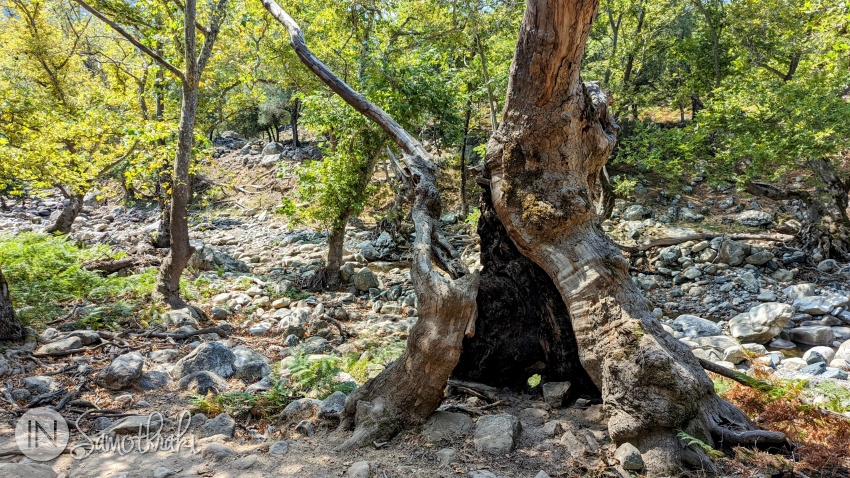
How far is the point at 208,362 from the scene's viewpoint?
599 cm

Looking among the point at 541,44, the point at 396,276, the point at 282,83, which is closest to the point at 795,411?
the point at 541,44

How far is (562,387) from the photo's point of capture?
4355 mm

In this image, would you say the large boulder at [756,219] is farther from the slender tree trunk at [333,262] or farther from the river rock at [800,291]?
the slender tree trunk at [333,262]

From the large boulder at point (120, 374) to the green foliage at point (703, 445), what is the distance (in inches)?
212

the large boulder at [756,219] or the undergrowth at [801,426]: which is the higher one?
the large boulder at [756,219]

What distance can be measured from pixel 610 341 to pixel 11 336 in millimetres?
6999

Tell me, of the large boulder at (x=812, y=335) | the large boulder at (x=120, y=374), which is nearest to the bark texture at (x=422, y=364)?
the large boulder at (x=120, y=374)

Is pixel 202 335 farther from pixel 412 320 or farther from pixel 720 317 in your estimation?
pixel 720 317

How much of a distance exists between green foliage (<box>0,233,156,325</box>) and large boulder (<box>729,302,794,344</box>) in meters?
10.9

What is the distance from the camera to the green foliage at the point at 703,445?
3.10 m

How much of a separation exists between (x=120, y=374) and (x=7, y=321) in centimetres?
200

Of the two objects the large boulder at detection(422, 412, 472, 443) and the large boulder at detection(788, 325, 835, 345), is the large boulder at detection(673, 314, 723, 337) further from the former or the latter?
the large boulder at detection(422, 412, 472, 443)

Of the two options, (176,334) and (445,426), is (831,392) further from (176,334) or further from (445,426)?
(176,334)

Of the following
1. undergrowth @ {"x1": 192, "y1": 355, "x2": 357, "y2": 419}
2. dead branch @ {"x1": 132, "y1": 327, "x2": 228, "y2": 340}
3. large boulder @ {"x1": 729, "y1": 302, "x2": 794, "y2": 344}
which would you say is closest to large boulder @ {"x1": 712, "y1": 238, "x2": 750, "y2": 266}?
large boulder @ {"x1": 729, "y1": 302, "x2": 794, "y2": 344}
